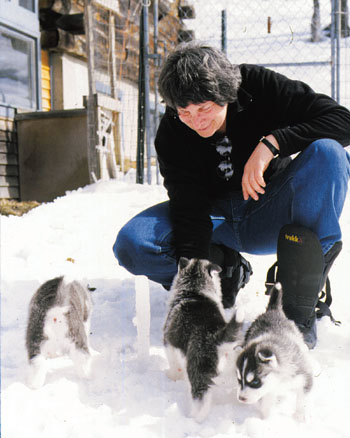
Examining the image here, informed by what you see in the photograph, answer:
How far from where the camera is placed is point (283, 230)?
236 centimetres

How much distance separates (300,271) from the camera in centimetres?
228

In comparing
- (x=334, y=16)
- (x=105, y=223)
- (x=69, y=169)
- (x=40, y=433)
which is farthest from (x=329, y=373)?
(x=69, y=169)

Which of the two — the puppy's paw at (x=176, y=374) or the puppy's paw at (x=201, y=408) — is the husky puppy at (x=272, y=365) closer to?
the puppy's paw at (x=201, y=408)

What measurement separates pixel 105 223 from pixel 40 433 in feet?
10.3

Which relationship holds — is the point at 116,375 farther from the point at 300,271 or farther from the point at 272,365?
the point at 300,271

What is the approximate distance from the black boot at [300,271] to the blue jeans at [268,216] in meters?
0.12

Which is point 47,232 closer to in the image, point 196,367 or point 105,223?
point 105,223

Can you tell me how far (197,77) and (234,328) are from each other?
→ 124cm

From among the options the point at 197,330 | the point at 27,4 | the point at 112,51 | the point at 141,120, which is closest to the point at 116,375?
the point at 197,330

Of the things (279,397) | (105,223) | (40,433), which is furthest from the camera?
(105,223)

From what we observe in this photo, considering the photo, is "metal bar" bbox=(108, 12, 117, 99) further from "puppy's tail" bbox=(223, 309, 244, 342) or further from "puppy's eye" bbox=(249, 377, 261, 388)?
"puppy's eye" bbox=(249, 377, 261, 388)

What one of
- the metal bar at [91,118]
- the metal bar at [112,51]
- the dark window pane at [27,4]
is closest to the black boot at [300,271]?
the metal bar at [91,118]

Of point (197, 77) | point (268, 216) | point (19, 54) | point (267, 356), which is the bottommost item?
point (267, 356)

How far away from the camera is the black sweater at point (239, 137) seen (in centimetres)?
239
